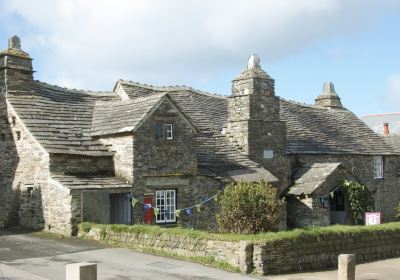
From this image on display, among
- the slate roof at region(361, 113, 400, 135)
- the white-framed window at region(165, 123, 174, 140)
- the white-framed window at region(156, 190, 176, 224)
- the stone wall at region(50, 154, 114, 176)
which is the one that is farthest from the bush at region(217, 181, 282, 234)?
the slate roof at region(361, 113, 400, 135)

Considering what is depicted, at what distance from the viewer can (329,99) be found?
40.4 meters

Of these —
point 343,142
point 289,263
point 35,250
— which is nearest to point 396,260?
point 289,263

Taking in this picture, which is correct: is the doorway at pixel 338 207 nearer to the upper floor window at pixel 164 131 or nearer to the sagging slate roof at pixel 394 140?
the upper floor window at pixel 164 131

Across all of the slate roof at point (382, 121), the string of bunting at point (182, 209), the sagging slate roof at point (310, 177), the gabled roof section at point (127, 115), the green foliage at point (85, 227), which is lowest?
the green foliage at point (85, 227)

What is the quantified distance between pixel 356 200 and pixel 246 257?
14.4m

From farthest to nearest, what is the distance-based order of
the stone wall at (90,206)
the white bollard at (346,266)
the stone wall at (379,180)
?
the stone wall at (379,180)
the stone wall at (90,206)
the white bollard at (346,266)

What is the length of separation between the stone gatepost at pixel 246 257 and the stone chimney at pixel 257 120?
509 inches

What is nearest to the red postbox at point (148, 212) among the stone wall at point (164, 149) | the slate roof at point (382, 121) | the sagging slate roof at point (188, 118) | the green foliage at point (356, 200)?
the stone wall at point (164, 149)

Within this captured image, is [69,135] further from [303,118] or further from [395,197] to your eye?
[395,197]

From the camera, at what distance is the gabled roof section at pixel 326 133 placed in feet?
105

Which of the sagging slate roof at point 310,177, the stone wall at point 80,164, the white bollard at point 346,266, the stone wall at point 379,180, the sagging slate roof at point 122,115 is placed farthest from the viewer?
the stone wall at point 379,180

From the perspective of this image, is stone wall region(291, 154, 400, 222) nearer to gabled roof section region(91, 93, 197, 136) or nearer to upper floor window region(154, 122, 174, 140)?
upper floor window region(154, 122, 174, 140)

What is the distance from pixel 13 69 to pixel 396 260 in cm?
1775

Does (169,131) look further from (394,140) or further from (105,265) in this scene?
(394,140)
